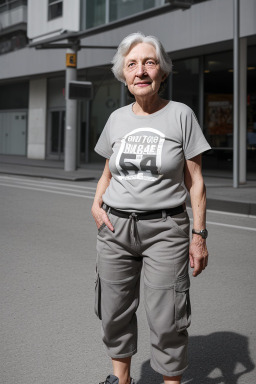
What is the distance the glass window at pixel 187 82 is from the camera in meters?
20.2

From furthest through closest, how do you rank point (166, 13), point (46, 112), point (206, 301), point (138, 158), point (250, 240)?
point (46, 112) < point (166, 13) < point (250, 240) < point (206, 301) < point (138, 158)

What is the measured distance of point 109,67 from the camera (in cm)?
2270

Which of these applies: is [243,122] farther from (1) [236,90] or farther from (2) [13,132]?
(2) [13,132]

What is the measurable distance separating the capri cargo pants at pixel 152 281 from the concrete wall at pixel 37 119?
2657 cm

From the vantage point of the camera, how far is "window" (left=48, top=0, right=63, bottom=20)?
25367 millimetres

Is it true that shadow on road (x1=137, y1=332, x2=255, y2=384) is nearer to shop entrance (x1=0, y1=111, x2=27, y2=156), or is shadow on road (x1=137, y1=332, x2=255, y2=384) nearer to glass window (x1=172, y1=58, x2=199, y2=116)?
glass window (x1=172, y1=58, x2=199, y2=116)

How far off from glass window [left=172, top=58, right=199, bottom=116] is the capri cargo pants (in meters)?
17.5

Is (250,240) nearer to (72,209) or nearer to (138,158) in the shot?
(72,209)

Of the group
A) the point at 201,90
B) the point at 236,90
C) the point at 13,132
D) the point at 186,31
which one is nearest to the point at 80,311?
the point at 236,90

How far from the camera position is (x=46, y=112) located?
94.8 ft

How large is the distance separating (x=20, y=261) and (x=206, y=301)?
2194 millimetres

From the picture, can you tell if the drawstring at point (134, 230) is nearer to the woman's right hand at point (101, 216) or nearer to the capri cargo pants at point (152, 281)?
the capri cargo pants at point (152, 281)

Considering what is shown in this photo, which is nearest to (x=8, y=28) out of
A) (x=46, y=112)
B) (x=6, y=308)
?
(x=46, y=112)

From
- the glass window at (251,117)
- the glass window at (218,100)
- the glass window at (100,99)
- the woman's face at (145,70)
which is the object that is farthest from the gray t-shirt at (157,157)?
the glass window at (100,99)
